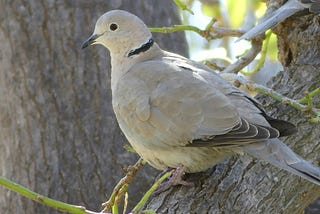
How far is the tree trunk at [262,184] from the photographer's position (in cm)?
289

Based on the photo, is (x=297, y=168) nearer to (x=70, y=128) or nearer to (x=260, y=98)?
(x=260, y=98)

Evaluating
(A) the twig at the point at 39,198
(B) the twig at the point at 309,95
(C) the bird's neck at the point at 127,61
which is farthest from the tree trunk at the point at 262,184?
(A) the twig at the point at 39,198

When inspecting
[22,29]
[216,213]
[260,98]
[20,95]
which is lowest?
[216,213]

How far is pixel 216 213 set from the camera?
2.84 m

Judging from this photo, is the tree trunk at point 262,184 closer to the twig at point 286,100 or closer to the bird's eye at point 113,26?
the twig at point 286,100

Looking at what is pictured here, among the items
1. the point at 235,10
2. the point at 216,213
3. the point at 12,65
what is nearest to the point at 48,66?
the point at 12,65

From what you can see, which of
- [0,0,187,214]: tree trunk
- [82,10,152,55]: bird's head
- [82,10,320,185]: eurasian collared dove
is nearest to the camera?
[82,10,320,185]: eurasian collared dove

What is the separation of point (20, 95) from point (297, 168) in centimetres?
185

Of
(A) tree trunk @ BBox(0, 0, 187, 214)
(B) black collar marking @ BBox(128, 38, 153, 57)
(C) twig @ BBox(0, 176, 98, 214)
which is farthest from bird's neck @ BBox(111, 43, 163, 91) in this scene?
(C) twig @ BBox(0, 176, 98, 214)

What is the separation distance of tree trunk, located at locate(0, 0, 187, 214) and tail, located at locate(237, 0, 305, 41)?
97 centimetres

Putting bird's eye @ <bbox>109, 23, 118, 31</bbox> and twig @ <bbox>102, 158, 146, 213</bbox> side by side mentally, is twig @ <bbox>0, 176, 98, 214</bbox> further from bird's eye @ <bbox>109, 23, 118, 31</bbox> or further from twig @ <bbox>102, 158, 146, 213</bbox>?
bird's eye @ <bbox>109, 23, 118, 31</bbox>

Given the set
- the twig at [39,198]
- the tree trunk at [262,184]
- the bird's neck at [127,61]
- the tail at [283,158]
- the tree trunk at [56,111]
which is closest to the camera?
the twig at [39,198]

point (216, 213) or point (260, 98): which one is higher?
point (260, 98)

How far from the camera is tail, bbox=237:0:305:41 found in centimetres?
348
